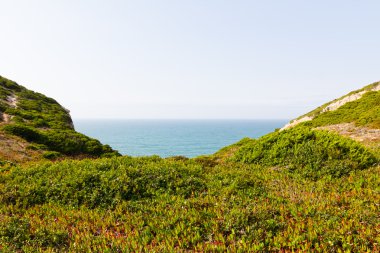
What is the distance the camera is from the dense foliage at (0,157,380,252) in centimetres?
724

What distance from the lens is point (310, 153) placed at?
1502 centimetres

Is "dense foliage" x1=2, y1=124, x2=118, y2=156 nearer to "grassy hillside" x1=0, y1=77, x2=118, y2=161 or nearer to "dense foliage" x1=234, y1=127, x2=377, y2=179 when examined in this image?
"grassy hillside" x1=0, y1=77, x2=118, y2=161

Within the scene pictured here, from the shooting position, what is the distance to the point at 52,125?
31672 mm

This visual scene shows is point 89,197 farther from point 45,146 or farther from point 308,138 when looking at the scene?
point 45,146

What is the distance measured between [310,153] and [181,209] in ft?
29.3

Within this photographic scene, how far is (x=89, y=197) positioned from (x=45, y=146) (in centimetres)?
1541

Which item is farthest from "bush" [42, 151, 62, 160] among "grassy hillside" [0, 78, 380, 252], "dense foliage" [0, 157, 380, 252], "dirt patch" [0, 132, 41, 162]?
"dense foliage" [0, 157, 380, 252]

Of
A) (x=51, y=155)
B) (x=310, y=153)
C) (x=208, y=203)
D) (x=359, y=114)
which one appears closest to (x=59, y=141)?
(x=51, y=155)

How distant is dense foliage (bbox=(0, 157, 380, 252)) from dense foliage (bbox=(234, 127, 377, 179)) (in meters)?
0.85

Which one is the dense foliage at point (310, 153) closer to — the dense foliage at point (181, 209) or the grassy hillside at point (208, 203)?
the grassy hillside at point (208, 203)

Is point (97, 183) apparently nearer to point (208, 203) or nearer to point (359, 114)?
point (208, 203)

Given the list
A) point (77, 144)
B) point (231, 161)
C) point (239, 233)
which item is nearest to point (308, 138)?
point (231, 161)

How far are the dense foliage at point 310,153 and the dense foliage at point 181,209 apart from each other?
85 centimetres

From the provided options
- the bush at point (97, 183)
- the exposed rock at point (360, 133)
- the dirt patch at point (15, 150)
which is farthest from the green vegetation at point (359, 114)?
the dirt patch at point (15, 150)
